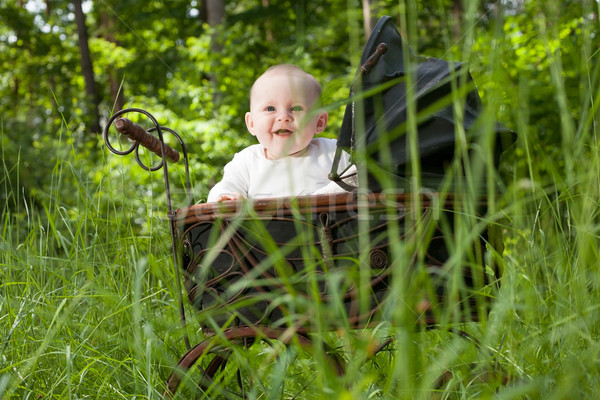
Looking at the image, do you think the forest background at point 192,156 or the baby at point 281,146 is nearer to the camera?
the forest background at point 192,156

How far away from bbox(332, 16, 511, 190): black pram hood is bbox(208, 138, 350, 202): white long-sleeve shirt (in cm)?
25

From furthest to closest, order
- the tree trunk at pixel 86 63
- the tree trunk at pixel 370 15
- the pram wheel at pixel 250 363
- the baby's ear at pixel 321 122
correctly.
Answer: the tree trunk at pixel 86 63, the tree trunk at pixel 370 15, the baby's ear at pixel 321 122, the pram wheel at pixel 250 363

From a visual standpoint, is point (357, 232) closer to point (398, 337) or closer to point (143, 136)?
point (398, 337)

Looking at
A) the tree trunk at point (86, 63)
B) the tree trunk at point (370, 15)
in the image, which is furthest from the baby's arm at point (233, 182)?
the tree trunk at point (86, 63)

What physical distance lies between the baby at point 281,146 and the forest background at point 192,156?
0.15 meters

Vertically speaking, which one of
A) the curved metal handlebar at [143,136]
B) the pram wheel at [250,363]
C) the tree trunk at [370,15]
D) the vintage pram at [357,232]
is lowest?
the pram wheel at [250,363]

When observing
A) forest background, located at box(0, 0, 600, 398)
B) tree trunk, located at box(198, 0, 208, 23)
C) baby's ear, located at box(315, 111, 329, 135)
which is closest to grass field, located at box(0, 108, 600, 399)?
forest background, located at box(0, 0, 600, 398)

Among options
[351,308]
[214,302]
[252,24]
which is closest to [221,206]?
[214,302]

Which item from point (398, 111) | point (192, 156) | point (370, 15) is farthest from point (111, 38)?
point (398, 111)

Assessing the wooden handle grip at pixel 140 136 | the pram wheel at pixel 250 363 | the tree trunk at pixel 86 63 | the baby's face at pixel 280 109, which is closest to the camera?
the pram wheel at pixel 250 363

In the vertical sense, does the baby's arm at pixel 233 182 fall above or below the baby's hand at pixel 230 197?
above

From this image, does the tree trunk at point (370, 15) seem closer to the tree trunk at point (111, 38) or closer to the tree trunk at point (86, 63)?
the tree trunk at point (86, 63)

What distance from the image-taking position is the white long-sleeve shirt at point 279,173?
197 centimetres

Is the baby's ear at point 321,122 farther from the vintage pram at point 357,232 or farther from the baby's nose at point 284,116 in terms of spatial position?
the vintage pram at point 357,232
